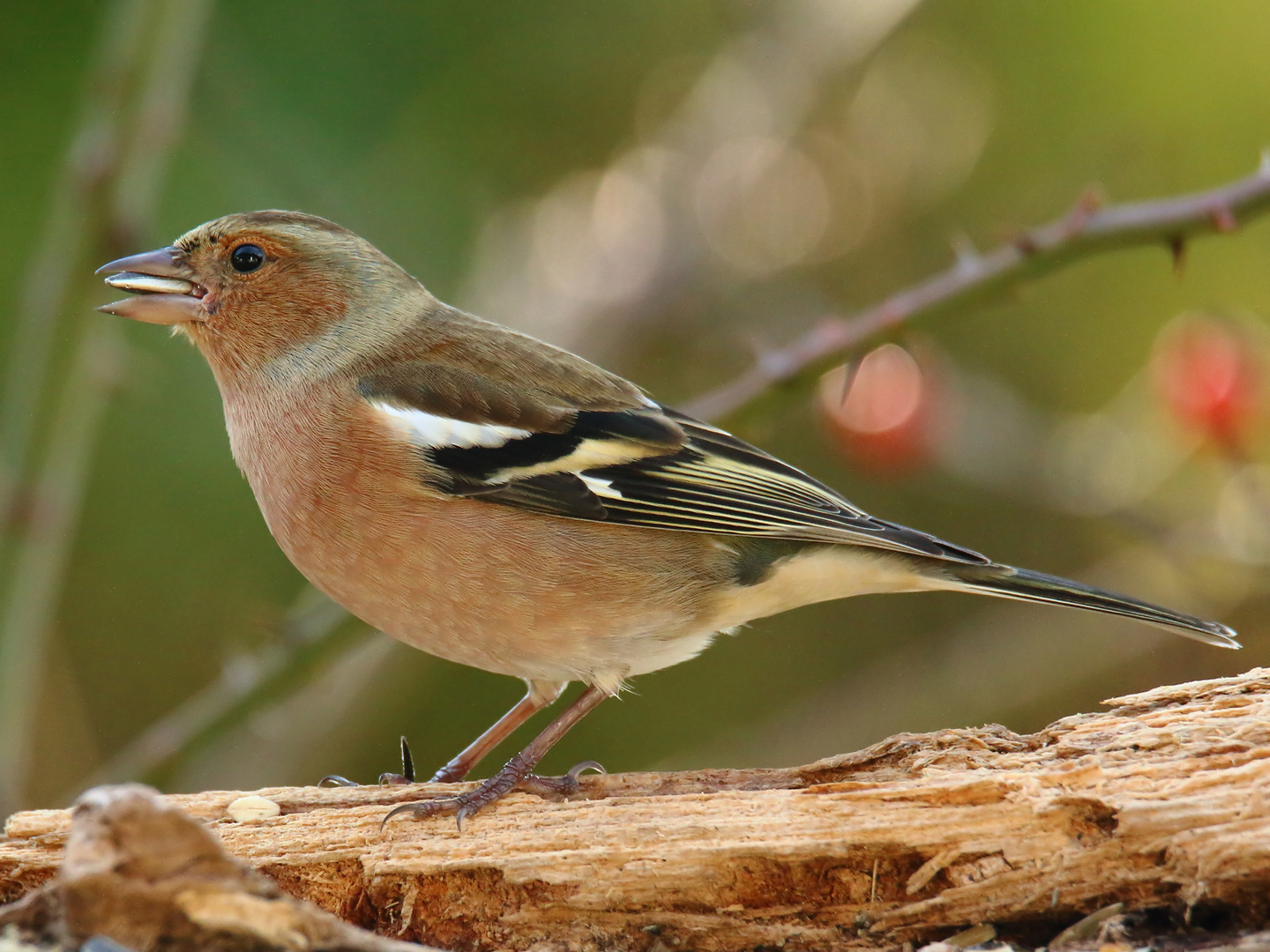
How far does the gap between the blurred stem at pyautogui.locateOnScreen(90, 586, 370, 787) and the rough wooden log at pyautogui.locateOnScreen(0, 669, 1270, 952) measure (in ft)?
2.50

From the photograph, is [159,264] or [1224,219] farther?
[159,264]

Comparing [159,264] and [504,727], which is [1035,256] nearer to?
[504,727]

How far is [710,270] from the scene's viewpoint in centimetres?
723

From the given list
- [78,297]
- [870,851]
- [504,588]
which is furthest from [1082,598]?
[78,297]

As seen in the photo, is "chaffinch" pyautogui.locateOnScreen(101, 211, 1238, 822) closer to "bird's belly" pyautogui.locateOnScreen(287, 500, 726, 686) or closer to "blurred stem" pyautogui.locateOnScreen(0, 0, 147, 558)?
"bird's belly" pyautogui.locateOnScreen(287, 500, 726, 686)

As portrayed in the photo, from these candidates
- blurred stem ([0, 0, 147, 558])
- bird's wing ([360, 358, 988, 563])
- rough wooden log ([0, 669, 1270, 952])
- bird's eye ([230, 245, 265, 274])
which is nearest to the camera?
rough wooden log ([0, 669, 1270, 952])

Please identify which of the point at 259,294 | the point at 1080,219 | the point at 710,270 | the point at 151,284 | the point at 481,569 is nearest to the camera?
the point at 1080,219

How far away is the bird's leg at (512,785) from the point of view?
337 cm

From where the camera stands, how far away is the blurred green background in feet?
19.2

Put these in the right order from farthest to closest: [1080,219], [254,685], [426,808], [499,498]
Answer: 1. [254,685]
2. [499,498]
3. [1080,219]
4. [426,808]

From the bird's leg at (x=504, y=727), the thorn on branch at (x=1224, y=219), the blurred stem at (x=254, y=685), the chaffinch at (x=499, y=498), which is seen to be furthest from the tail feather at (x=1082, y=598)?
the blurred stem at (x=254, y=685)

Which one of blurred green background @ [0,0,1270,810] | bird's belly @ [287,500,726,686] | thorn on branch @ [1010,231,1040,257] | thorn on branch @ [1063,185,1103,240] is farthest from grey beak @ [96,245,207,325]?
thorn on branch @ [1063,185,1103,240]

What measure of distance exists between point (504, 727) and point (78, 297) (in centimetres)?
190

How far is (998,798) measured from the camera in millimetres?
2781
